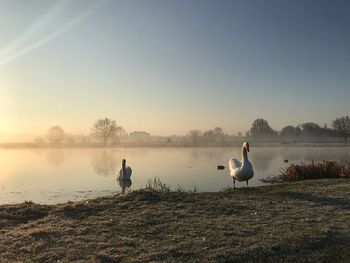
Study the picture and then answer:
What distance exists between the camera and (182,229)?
28.5 ft

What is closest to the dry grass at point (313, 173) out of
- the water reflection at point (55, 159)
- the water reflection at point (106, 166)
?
the water reflection at point (106, 166)

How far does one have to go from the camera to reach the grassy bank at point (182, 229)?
23.6ft

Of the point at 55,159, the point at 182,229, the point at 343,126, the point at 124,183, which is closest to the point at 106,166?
the point at 124,183

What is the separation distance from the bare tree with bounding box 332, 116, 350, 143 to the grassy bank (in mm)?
97593

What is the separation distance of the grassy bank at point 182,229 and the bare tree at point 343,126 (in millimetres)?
97593

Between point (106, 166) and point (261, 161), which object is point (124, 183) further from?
point (261, 161)

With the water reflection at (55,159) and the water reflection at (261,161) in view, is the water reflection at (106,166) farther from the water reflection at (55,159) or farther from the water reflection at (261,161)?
the water reflection at (261,161)

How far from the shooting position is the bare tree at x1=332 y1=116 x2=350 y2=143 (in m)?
103

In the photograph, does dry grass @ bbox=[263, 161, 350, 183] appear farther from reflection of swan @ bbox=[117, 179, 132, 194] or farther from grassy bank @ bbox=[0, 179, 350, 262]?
grassy bank @ bbox=[0, 179, 350, 262]

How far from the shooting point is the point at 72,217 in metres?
10.4

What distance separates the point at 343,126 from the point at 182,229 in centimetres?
10567

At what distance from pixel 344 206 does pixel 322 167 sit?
10568 millimetres

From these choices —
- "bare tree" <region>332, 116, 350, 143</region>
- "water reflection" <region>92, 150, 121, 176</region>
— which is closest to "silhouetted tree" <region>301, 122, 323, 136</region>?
"bare tree" <region>332, 116, 350, 143</region>

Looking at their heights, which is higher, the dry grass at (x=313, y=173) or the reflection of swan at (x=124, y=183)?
the dry grass at (x=313, y=173)
